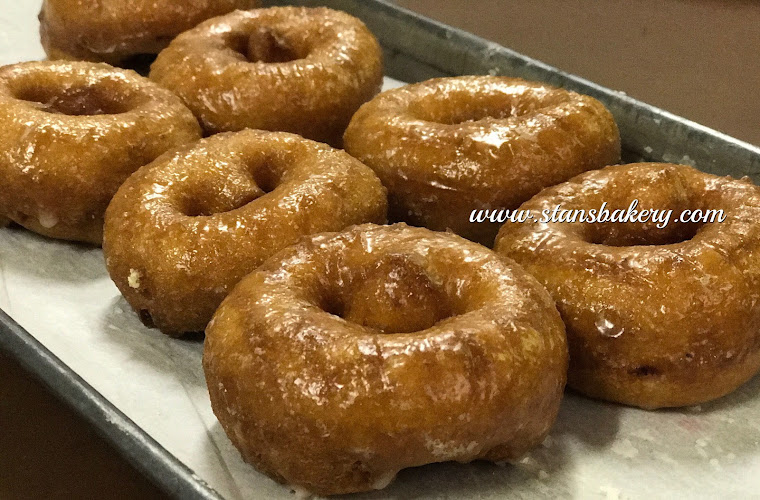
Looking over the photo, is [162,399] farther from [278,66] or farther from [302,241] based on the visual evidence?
[278,66]

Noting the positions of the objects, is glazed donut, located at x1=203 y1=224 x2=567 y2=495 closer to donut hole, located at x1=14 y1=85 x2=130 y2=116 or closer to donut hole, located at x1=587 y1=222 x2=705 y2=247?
donut hole, located at x1=587 y1=222 x2=705 y2=247

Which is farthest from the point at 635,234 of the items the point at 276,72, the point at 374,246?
the point at 276,72

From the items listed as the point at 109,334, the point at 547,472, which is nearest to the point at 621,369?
the point at 547,472

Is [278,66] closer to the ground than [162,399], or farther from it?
farther from it

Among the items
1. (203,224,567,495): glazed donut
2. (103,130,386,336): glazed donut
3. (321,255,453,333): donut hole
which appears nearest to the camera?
(203,224,567,495): glazed donut

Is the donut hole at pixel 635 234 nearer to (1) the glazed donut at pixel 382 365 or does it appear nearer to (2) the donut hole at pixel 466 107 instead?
(1) the glazed donut at pixel 382 365

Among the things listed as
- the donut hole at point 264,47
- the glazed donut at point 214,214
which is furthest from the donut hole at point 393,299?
the donut hole at point 264,47

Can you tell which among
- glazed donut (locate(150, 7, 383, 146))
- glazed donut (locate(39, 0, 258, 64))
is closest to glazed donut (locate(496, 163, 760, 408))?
glazed donut (locate(150, 7, 383, 146))
